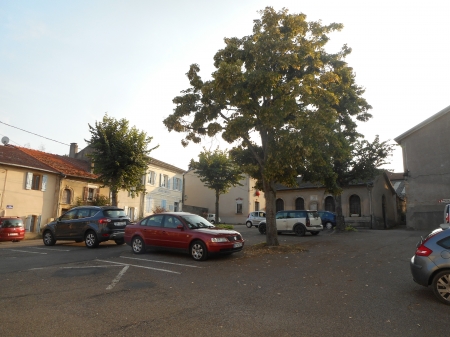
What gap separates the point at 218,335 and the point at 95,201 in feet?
81.9

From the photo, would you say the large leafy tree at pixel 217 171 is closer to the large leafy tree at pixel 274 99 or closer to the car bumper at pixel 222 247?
the large leafy tree at pixel 274 99

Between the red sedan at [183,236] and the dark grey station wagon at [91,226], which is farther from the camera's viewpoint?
the dark grey station wagon at [91,226]

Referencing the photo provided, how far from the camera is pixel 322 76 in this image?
13.9 m

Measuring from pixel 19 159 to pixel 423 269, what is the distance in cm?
2605

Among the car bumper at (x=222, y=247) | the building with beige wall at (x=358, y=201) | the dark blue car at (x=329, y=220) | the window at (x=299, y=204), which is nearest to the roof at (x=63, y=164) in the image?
the building with beige wall at (x=358, y=201)

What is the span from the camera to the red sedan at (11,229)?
63.2 feet

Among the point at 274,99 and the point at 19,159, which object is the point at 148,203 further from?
the point at 274,99

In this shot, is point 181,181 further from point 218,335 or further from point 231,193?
point 218,335

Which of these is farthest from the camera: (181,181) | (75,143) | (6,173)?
(181,181)

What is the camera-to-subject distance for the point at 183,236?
36.9 feet

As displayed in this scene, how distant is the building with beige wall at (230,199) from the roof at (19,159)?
21.6 m

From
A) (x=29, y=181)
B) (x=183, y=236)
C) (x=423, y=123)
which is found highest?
(x=423, y=123)

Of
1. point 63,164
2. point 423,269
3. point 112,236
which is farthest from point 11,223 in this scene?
point 423,269

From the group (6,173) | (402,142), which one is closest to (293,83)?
(6,173)
